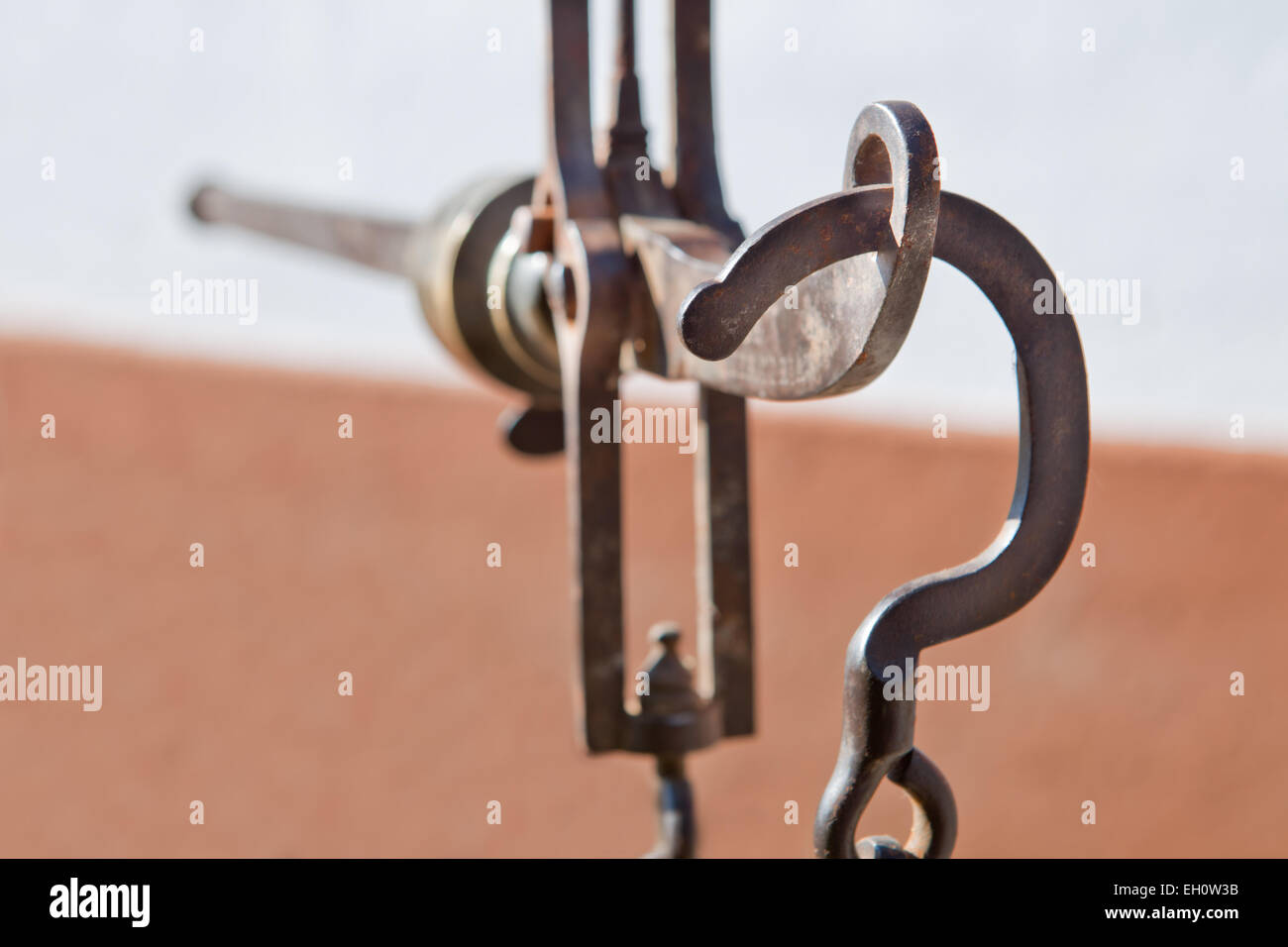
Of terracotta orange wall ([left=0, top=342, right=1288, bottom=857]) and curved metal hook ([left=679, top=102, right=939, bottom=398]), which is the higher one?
curved metal hook ([left=679, top=102, right=939, bottom=398])

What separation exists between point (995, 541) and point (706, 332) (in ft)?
0.52

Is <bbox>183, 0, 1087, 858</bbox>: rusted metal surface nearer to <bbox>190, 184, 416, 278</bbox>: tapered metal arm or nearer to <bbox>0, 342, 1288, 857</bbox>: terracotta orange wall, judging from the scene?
<bbox>190, 184, 416, 278</bbox>: tapered metal arm

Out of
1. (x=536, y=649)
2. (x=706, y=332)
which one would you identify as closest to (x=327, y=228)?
(x=706, y=332)

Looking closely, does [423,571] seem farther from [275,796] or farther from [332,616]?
[275,796]

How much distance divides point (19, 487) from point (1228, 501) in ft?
16.9

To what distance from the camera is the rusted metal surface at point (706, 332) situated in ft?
1.87

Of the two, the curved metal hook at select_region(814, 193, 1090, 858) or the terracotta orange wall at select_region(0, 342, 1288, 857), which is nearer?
the curved metal hook at select_region(814, 193, 1090, 858)

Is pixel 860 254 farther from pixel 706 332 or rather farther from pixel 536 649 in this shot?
pixel 536 649

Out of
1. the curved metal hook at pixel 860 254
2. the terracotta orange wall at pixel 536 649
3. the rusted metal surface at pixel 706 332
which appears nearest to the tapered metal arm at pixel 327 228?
the rusted metal surface at pixel 706 332

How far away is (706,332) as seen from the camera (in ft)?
1.87

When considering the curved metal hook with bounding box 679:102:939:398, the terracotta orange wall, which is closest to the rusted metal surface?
the curved metal hook with bounding box 679:102:939:398

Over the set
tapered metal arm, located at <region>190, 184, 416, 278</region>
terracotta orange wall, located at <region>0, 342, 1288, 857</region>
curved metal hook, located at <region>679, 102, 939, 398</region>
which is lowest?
terracotta orange wall, located at <region>0, 342, 1288, 857</region>

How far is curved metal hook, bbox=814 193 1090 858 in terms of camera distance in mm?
583

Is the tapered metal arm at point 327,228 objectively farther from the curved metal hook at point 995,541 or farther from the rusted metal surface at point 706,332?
the curved metal hook at point 995,541
